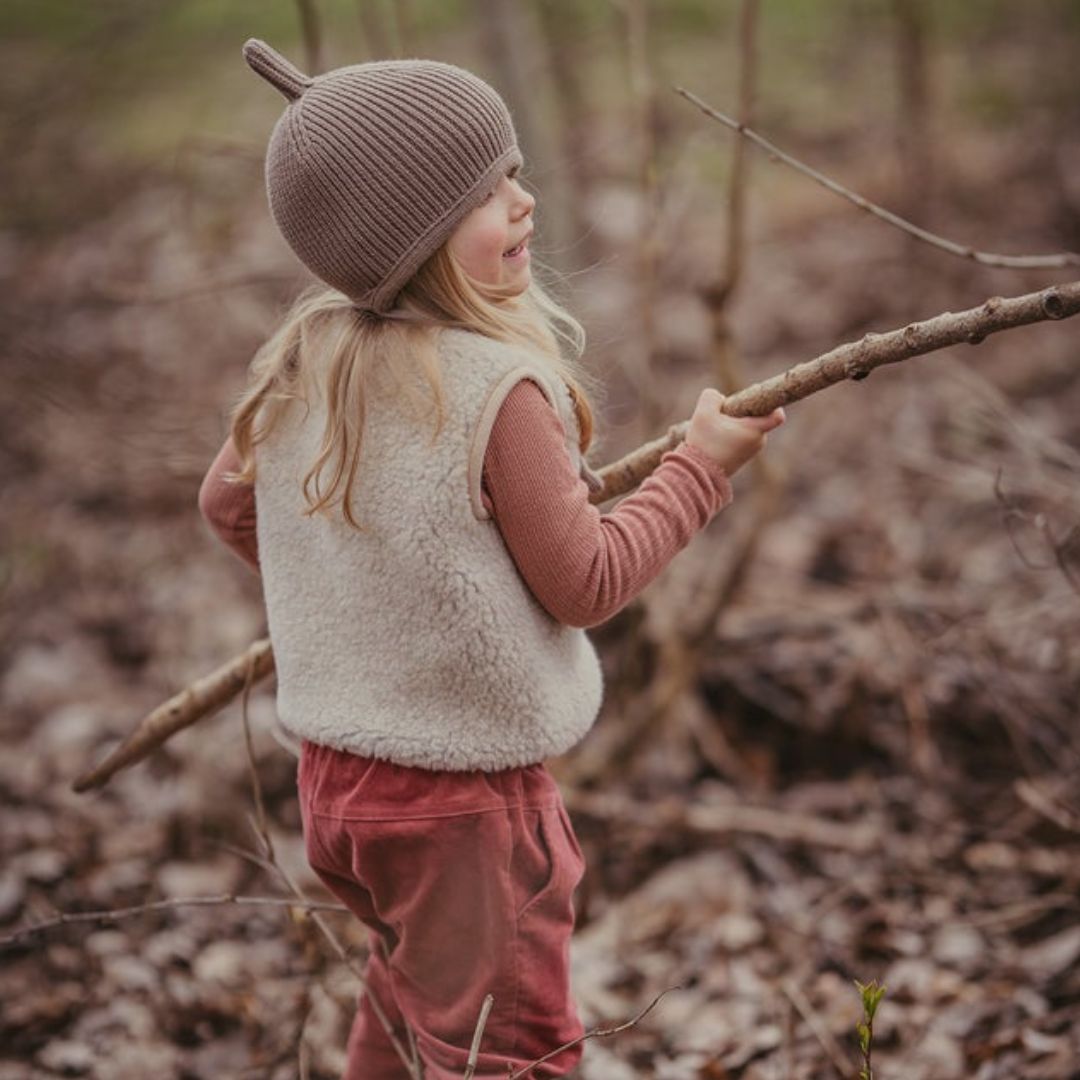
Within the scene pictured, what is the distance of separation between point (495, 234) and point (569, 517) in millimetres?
421

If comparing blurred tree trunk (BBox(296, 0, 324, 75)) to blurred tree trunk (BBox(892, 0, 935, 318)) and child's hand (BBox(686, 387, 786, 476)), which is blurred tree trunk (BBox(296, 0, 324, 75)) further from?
blurred tree trunk (BBox(892, 0, 935, 318))

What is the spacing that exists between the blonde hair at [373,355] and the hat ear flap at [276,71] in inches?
12.2

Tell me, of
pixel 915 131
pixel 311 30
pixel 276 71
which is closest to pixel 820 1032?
pixel 276 71

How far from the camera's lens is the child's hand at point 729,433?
191 cm

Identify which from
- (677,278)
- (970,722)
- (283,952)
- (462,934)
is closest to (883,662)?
(970,722)

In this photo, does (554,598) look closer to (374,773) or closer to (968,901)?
(374,773)

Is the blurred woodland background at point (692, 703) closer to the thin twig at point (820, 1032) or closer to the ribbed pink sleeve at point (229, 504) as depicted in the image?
the thin twig at point (820, 1032)

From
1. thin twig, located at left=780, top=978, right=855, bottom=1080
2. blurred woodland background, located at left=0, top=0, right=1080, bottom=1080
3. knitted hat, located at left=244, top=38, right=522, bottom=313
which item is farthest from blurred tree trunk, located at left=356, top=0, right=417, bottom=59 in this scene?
thin twig, located at left=780, top=978, right=855, bottom=1080

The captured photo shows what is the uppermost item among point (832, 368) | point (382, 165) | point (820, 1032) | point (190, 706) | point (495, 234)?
point (382, 165)

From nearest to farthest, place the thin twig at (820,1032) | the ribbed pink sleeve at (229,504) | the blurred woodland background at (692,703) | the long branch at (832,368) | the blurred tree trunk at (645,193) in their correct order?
the long branch at (832,368), the ribbed pink sleeve at (229,504), the thin twig at (820,1032), the blurred woodland background at (692,703), the blurred tree trunk at (645,193)

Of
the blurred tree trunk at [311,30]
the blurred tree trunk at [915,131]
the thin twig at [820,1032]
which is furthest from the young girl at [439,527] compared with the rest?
the blurred tree trunk at [915,131]

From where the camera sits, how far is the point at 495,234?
6.06 feet

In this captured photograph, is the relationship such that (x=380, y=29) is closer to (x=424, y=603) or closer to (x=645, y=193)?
(x=645, y=193)

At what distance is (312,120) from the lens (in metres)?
1.79
